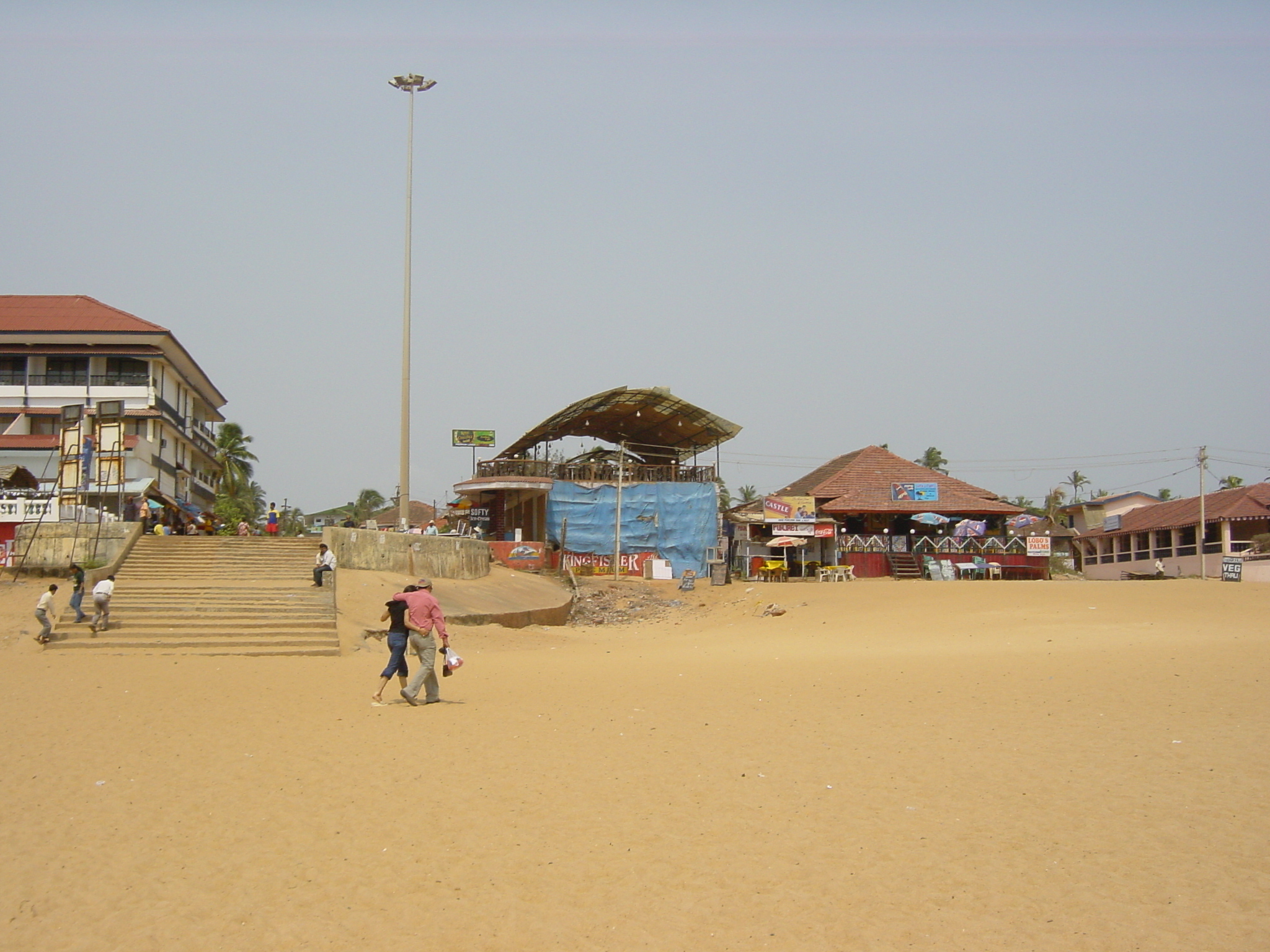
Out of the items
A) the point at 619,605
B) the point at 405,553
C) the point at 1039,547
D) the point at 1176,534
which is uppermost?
the point at 1176,534

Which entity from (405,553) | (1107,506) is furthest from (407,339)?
(1107,506)

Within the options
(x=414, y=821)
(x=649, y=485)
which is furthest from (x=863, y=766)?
(x=649, y=485)

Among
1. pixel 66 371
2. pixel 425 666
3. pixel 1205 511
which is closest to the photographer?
pixel 425 666

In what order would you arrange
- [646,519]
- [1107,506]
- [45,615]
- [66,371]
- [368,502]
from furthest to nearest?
[368,502] → [1107,506] → [66,371] → [646,519] → [45,615]

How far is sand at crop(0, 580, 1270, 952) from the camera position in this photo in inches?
220

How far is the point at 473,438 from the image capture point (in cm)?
4203

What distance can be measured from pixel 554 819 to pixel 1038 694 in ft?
24.0

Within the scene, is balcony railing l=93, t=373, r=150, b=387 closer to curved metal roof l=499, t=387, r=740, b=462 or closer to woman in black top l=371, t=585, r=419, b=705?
curved metal roof l=499, t=387, r=740, b=462

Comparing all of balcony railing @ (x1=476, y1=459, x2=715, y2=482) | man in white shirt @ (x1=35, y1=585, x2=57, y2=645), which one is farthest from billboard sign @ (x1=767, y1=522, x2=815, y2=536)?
man in white shirt @ (x1=35, y1=585, x2=57, y2=645)

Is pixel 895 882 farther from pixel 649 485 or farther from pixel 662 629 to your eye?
pixel 649 485

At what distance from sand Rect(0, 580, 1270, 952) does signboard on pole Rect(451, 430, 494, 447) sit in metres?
27.3

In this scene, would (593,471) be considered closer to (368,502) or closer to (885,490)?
(885,490)

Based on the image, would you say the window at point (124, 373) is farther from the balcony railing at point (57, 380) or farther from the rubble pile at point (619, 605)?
the rubble pile at point (619, 605)

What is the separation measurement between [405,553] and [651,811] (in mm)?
19638
